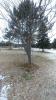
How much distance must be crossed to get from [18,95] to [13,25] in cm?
808

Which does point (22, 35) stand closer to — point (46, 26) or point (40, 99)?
point (46, 26)

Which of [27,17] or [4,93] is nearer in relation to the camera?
[4,93]

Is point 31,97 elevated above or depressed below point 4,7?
below

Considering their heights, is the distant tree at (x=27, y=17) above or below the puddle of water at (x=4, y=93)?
above

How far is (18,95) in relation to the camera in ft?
16.1

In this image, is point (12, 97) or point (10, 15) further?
point (10, 15)

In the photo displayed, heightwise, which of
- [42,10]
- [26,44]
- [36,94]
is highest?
[42,10]

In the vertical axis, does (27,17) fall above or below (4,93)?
above

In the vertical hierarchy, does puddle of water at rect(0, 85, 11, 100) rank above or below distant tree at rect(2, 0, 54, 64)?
below

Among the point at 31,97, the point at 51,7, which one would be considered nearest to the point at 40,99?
the point at 31,97

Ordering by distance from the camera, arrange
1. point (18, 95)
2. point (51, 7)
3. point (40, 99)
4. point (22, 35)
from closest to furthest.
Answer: point (40, 99), point (18, 95), point (51, 7), point (22, 35)

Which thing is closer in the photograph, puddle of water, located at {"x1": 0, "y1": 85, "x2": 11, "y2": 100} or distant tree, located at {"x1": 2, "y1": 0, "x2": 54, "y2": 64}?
puddle of water, located at {"x1": 0, "y1": 85, "x2": 11, "y2": 100}

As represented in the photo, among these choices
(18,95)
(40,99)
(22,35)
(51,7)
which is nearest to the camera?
(40,99)

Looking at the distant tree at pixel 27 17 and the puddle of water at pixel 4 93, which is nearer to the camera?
the puddle of water at pixel 4 93
